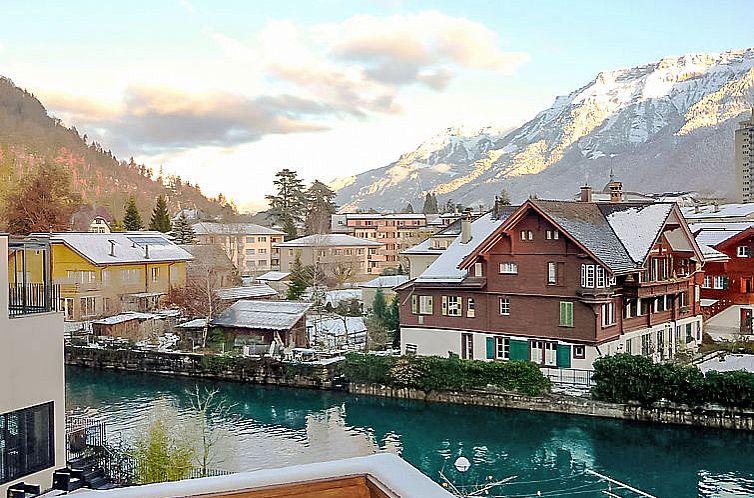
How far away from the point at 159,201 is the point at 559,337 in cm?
2787

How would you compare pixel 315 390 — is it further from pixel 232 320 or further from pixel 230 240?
pixel 230 240

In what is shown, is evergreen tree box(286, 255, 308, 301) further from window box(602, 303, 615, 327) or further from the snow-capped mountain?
the snow-capped mountain

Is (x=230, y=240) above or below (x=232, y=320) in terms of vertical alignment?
above

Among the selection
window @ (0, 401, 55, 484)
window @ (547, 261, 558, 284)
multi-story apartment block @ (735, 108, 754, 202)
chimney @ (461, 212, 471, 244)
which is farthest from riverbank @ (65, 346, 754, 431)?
multi-story apartment block @ (735, 108, 754, 202)

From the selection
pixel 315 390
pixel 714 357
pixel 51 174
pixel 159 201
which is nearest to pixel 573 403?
pixel 714 357

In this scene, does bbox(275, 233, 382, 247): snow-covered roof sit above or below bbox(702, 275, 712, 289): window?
above

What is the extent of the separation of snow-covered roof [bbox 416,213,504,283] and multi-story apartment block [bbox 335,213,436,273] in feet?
69.8

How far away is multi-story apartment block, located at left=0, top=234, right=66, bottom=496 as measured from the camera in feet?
21.8

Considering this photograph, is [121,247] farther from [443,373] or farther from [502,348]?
[443,373]

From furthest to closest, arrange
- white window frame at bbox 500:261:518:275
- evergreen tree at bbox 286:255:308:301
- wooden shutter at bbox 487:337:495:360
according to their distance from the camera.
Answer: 1. evergreen tree at bbox 286:255:308:301
2. wooden shutter at bbox 487:337:495:360
3. white window frame at bbox 500:261:518:275

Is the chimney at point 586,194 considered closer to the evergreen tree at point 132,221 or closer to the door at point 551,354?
the door at point 551,354

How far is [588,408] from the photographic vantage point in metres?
15.0

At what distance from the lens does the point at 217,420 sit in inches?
604

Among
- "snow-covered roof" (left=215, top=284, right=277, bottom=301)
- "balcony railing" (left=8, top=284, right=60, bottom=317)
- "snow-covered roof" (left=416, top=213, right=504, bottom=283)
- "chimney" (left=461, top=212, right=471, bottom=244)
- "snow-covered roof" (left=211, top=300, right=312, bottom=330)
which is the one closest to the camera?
"balcony railing" (left=8, top=284, right=60, bottom=317)
